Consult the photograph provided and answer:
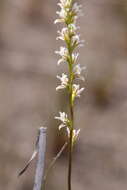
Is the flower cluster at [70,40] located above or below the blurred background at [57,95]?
below

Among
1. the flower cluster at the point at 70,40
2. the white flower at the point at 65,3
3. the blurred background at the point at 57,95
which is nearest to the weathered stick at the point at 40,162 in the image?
the flower cluster at the point at 70,40

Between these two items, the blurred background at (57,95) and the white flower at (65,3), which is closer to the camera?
the white flower at (65,3)

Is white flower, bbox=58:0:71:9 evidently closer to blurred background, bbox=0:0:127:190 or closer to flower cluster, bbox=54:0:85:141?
flower cluster, bbox=54:0:85:141

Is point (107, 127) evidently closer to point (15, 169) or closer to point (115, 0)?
point (15, 169)

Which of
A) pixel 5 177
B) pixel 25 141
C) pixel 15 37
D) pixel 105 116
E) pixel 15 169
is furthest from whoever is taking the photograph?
pixel 15 37

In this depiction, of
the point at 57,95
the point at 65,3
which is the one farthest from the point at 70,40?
the point at 57,95

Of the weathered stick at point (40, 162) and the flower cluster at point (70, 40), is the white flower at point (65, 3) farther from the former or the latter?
the weathered stick at point (40, 162)

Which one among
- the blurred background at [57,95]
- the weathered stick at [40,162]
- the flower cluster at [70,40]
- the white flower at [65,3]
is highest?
the blurred background at [57,95]

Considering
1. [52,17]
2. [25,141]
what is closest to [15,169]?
[25,141]

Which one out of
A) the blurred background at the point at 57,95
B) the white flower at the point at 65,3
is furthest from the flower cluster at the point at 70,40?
the blurred background at the point at 57,95
